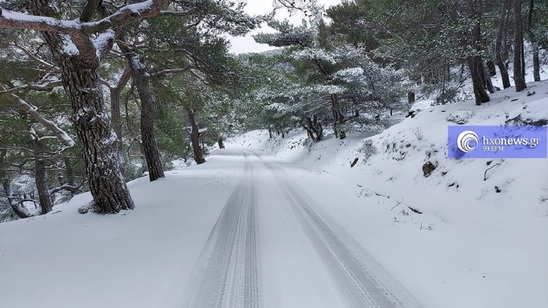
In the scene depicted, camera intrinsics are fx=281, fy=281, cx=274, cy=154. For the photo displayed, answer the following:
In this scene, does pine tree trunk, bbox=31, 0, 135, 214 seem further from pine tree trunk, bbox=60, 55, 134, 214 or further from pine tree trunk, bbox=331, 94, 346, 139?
pine tree trunk, bbox=331, 94, 346, 139

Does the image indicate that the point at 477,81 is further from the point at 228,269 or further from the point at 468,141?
the point at 228,269

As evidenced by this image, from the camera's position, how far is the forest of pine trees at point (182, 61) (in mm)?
5668

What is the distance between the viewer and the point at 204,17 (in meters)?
7.76

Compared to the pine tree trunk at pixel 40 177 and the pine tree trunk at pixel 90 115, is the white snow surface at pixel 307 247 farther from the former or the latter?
the pine tree trunk at pixel 40 177

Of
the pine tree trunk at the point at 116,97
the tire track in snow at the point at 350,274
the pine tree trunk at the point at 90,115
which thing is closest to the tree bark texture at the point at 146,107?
the pine tree trunk at the point at 116,97

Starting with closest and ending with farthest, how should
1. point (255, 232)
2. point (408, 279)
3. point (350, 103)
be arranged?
point (408, 279) → point (255, 232) → point (350, 103)

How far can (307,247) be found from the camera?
13.8 feet

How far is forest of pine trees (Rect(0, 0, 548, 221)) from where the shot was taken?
567 cm

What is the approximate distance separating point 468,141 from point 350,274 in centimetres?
503

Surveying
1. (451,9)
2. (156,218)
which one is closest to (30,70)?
(156,218)

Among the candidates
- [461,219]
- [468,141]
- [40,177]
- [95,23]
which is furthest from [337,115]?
[40,177]

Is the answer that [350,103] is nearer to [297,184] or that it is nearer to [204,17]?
[297,184]

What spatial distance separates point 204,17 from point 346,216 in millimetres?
6422

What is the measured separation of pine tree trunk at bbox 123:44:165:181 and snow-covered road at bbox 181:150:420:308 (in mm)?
6160
